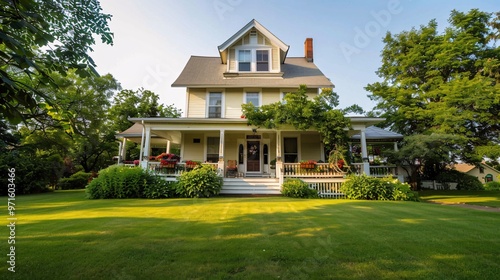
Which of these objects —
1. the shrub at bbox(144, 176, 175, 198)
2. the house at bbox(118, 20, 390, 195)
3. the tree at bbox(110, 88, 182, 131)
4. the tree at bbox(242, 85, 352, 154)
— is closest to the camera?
the shrub at bbox(144, 176, 175, 198)

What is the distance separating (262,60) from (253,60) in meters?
0.61

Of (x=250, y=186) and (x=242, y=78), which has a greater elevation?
(x=242, y=78)

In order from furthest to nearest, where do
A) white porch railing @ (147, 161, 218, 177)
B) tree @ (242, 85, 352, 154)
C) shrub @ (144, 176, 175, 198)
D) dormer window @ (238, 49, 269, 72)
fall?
dormer window @ (238, 49, 269, 72) < white porch railing @ (147, 161, 218, 177) < tree @ (242, 85, 352, 154) < shrub @ (144, 176, 175, 198)

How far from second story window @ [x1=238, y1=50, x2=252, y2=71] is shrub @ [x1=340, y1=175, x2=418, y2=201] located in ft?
31.4

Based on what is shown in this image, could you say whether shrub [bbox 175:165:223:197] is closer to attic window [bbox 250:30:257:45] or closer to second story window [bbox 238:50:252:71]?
second story window [bbox 238:50:252:71]

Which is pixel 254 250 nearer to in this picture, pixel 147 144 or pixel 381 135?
pixel 147 144

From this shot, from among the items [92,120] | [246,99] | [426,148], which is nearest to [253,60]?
[246,99]

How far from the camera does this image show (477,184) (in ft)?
59.6

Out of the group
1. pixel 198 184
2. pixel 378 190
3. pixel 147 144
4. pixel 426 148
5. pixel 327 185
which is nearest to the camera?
pixel 378 190

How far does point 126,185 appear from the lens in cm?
1020

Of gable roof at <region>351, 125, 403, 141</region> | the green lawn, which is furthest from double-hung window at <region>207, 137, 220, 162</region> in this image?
the green lawn

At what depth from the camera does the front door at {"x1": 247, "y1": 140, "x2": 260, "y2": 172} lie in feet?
48.0

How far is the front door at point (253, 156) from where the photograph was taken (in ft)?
48.0

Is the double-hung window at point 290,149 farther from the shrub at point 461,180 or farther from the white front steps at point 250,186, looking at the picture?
the shrub at point 461,180
